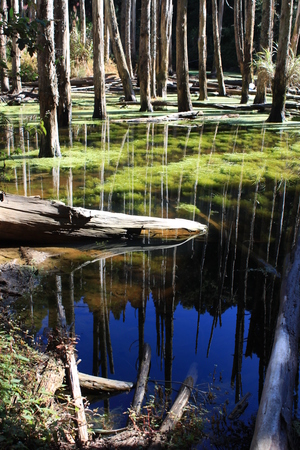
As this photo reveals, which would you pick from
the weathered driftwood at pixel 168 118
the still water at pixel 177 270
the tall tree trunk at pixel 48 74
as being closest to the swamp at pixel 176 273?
the still water at pixel 177 270

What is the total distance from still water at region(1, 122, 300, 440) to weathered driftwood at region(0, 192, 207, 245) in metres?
0.19

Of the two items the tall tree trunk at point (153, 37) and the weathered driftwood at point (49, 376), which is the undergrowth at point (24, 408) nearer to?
the weathered driftwood at point (49, 376)

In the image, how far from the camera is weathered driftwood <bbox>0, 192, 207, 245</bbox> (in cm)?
489

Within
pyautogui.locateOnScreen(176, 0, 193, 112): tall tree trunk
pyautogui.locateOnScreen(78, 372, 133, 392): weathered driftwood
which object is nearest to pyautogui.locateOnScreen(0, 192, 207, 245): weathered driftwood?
pyautogui.locateOnScreen(78, 372, 133, 392): weathered driftwood

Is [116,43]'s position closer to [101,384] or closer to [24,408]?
[101,384]

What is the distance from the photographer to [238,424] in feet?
8.70

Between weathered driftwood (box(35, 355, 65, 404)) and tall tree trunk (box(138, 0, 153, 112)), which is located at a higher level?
tall tree trunk (box(138, 0, 153, 112))

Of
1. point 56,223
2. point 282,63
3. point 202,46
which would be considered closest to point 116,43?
point 202,46

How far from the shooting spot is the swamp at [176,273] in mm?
3148

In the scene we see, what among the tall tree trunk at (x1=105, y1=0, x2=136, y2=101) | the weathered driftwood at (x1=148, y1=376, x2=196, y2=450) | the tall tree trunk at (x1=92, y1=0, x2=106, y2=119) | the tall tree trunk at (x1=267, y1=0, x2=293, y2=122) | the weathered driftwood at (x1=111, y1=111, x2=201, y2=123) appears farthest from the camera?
the tall tree trunk at (x1=105, y1=0, x2=136, y2=101)

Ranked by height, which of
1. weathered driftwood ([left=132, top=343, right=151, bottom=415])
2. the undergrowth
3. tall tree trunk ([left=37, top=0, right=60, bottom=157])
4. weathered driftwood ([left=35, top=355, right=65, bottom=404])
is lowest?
weathered driftwood ([left=132, top=343, right=151, bottom=415])

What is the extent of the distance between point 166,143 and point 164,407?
8.20 meters

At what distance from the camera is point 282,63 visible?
38.9ft

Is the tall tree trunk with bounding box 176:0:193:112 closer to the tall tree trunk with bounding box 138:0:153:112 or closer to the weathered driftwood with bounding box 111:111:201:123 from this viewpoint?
the weathered driftwood with bounding box 111:111:201:123
